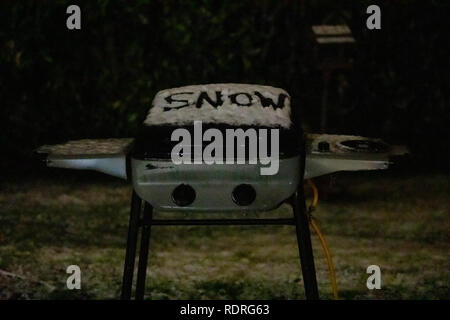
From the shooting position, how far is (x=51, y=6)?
6.91 metres

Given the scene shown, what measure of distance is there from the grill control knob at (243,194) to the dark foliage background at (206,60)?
14.4 feet

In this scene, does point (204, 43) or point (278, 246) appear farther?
point (204, 43)

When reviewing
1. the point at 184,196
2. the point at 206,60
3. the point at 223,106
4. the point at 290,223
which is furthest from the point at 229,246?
the point at 184,196

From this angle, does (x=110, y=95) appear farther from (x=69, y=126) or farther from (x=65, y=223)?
(x=65, y=223)

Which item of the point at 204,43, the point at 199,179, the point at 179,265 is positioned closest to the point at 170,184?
the point at 199,179

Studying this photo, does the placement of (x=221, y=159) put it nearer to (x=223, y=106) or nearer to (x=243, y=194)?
(x=243, y=194)

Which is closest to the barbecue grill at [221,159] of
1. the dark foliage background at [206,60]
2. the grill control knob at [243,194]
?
the grill control knob at [243,194]

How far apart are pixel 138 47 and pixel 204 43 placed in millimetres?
590

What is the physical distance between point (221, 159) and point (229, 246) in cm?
294

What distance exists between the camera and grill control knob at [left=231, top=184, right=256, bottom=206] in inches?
101

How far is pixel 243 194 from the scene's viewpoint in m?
2.58

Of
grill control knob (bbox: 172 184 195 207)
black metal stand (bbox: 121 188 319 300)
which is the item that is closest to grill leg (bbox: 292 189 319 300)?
black metal stand (bbox: 121 188 319 300)

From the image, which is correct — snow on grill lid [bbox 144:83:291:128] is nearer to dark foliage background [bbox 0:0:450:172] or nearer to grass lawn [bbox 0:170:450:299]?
grass lawn [bbox 0:170:450:299]

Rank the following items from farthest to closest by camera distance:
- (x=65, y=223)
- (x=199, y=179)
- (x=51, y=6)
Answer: (x=51, y=6) < (x=65, y=223) < (x=199, y=179)
